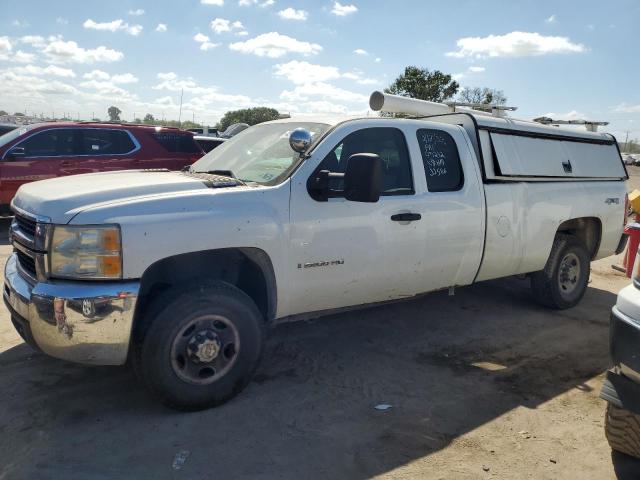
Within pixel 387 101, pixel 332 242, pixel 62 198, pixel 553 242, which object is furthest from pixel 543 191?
pixel 62 198

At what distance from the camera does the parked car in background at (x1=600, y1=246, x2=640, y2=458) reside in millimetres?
2658

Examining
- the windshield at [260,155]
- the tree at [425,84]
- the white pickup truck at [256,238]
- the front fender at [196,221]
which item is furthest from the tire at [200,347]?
the tree at [425,84]

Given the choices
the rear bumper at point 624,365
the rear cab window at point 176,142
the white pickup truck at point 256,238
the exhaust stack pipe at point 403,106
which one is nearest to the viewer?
the rear bumper at point 624,365

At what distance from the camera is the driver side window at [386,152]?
4.02 metres

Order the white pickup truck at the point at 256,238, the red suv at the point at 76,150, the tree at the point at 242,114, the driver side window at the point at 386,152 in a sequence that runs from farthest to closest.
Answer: the tree at the point at 242,114 < the red suv at the point at 76,150 < the driver side window at the point at 386,152 < the white pickup truck at the point at 256,238

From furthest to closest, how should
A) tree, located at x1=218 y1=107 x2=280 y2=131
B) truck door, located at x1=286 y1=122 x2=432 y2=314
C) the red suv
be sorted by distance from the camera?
tree, located at x1=218 y1=107 x2=280 y2=131
the red suv
truck door, located at x1=286 y1=122 x2=432 y2=314

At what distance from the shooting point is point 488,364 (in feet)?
14.5

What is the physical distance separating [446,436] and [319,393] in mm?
916

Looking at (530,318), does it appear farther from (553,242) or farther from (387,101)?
(387,101)

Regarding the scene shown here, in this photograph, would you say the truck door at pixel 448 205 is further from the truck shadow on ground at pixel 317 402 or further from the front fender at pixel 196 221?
the front fender at pixel 196 221

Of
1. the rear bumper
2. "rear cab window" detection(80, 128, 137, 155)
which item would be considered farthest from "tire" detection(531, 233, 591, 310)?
"rear cab window" detection(80, 128, 137, 155)

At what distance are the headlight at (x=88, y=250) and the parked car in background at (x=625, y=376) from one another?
2676 mm

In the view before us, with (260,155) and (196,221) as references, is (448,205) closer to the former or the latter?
(260,155)

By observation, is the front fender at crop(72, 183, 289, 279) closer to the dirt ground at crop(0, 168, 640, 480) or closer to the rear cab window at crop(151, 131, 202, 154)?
the dirt ground at crop(0, 168, 640, 480)
